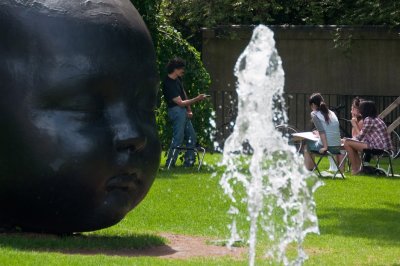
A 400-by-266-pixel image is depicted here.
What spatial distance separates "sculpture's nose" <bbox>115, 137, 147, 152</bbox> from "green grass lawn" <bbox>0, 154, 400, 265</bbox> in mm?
860

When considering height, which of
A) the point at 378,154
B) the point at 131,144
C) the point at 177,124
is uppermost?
the point at 131,144

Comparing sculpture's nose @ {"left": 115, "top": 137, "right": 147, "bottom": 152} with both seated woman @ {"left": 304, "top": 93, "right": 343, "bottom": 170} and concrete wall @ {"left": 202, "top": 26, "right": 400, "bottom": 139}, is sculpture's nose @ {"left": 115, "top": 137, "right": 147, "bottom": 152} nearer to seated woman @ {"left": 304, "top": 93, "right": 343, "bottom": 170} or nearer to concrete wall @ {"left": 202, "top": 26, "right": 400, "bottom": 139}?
seated woman @ {"left": 304, "top": 93, "right": 343, "bottom": 170}

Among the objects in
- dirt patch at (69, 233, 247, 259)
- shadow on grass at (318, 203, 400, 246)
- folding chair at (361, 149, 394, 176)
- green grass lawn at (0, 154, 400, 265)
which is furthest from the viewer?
folding chair at (361, 149, 394, 176)

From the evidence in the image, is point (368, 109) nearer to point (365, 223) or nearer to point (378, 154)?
point (378, 154)

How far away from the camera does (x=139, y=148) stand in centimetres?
949

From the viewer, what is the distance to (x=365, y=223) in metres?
12.2

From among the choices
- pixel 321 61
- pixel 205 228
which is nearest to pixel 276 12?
pixel 321 61

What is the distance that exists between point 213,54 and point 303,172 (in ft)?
62.4

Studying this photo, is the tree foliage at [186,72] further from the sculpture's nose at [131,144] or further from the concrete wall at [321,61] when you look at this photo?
the sculpture's nose at [131,144]

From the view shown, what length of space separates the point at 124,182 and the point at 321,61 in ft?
58.2

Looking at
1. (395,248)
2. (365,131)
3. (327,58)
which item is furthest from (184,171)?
(327,58)

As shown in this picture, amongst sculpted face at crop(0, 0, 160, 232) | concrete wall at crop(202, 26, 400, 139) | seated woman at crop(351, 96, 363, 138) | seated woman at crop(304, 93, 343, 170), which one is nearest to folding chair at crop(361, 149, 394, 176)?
seated woman at crop(304, 93, 343, 170)

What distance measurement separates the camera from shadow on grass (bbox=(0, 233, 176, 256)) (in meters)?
9.36

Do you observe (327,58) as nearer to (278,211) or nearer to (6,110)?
(278,211)
